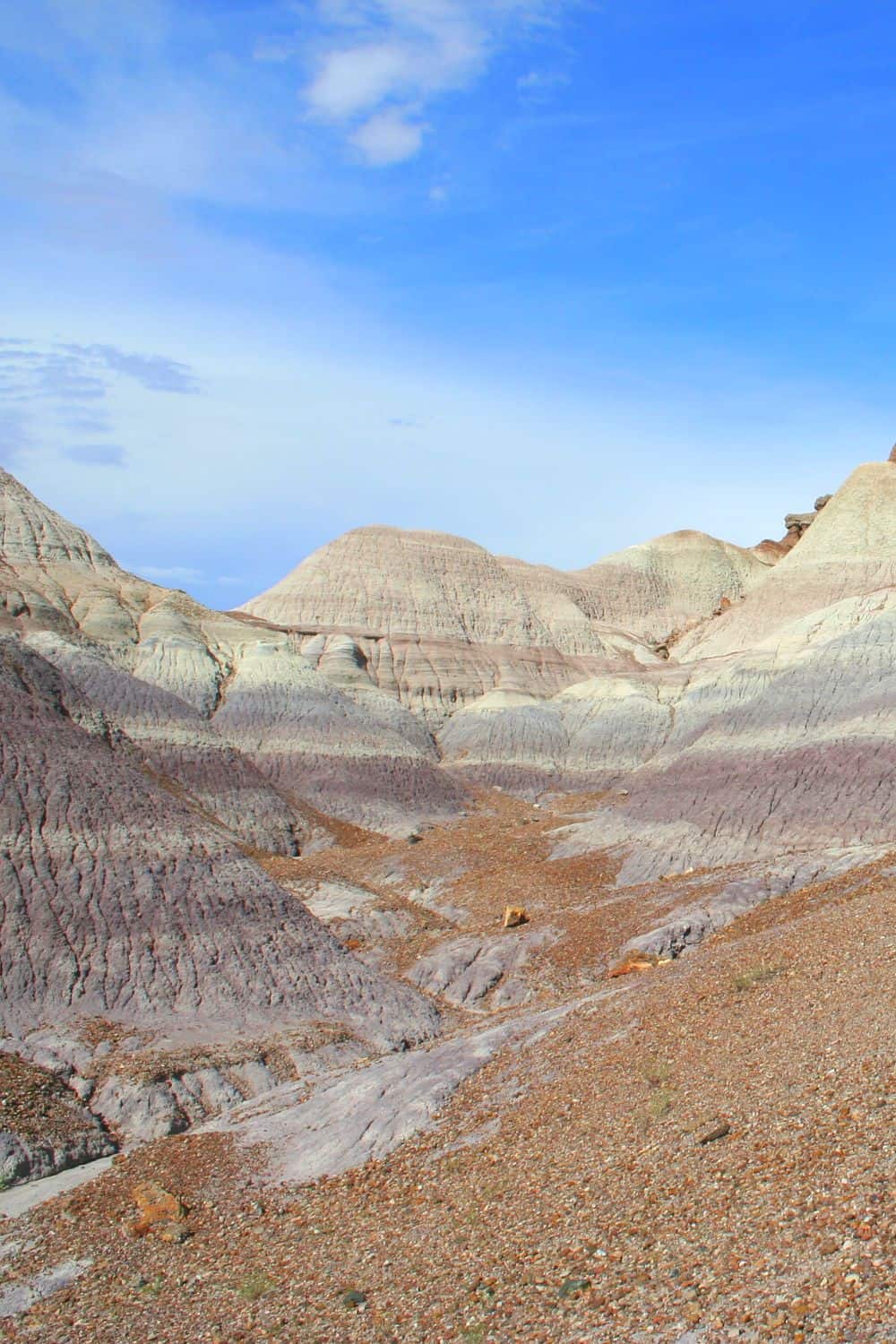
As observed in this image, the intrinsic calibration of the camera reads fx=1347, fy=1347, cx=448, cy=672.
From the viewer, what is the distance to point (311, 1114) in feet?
59.2

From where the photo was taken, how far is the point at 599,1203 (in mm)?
→ 11703

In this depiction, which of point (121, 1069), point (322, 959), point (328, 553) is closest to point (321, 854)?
point (322, 959)

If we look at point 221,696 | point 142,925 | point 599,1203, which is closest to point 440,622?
point 221,696

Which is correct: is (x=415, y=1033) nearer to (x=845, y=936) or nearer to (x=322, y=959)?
(x=322, y=959)

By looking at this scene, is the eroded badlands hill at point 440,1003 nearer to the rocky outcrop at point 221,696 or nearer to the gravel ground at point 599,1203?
the gravel ground at point 599,1203

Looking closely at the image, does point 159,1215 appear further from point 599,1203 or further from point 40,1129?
point 599,1203

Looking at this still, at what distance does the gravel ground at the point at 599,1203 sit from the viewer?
952 centimetres

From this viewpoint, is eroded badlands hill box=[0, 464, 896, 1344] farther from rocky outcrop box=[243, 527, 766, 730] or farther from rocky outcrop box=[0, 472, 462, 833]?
rocky outcrop box=[243, 527, 766, 730]

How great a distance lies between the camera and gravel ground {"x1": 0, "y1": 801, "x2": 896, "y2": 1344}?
952 cm

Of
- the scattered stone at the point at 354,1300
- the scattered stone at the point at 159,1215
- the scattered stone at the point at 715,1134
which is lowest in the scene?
the scattered stone at the point at 159,1215

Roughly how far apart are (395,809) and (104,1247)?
134ft

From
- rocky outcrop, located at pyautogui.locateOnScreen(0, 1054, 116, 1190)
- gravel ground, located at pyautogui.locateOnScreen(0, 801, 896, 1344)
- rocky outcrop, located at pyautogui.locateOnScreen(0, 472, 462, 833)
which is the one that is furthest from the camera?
rocky outcrop, located at pyautogui.locateOnScreen(0, 472, 462, 833)

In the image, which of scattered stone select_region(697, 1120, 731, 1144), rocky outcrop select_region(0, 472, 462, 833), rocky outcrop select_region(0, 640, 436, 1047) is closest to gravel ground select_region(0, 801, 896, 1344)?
scattered stone select_region(697, 1120, 731, 1144)

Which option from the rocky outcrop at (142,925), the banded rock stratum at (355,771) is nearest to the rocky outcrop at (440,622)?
the banded rock stratum at (355,771)
